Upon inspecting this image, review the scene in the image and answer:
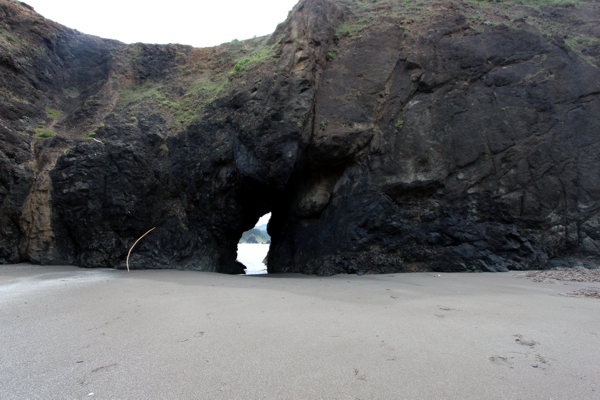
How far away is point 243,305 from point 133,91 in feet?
34.7

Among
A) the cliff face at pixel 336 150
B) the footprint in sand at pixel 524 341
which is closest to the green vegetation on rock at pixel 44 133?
the cliff face at pixel 336 150

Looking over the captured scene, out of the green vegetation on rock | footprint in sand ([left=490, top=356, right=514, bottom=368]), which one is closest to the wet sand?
footprint in sand ([left=490, top=356, right=514, bottom=368])

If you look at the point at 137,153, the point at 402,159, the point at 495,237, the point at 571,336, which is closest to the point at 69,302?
the point at 571,336

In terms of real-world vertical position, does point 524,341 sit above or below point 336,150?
below

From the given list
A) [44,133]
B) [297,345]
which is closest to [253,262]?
[44,133]

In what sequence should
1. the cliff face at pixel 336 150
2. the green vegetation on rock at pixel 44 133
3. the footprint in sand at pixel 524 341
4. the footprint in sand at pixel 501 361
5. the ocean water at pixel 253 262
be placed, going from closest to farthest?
the footprint in sand at pixel 501 361, the footprint in sand at pixel 524 341, the cliff face at pixel 336 150, the green vegetation on rock at pixel 44 133, the ocean water at pixel 253 262

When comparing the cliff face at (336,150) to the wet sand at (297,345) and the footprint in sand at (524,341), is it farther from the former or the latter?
the footprint in sand at (524,341)

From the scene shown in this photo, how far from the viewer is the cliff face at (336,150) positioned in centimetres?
802

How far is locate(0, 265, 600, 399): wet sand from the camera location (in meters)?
2.06

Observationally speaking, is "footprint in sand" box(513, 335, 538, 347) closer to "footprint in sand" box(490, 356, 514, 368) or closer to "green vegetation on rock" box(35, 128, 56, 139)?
"footprint in sand" box(490, 356, 514, 368)

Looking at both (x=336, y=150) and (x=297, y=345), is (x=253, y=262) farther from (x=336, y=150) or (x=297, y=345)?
(x=297, y=345)

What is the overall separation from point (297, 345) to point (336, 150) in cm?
683

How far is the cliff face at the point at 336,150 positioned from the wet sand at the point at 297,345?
376 centimetres

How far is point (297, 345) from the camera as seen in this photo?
8.91 feet
